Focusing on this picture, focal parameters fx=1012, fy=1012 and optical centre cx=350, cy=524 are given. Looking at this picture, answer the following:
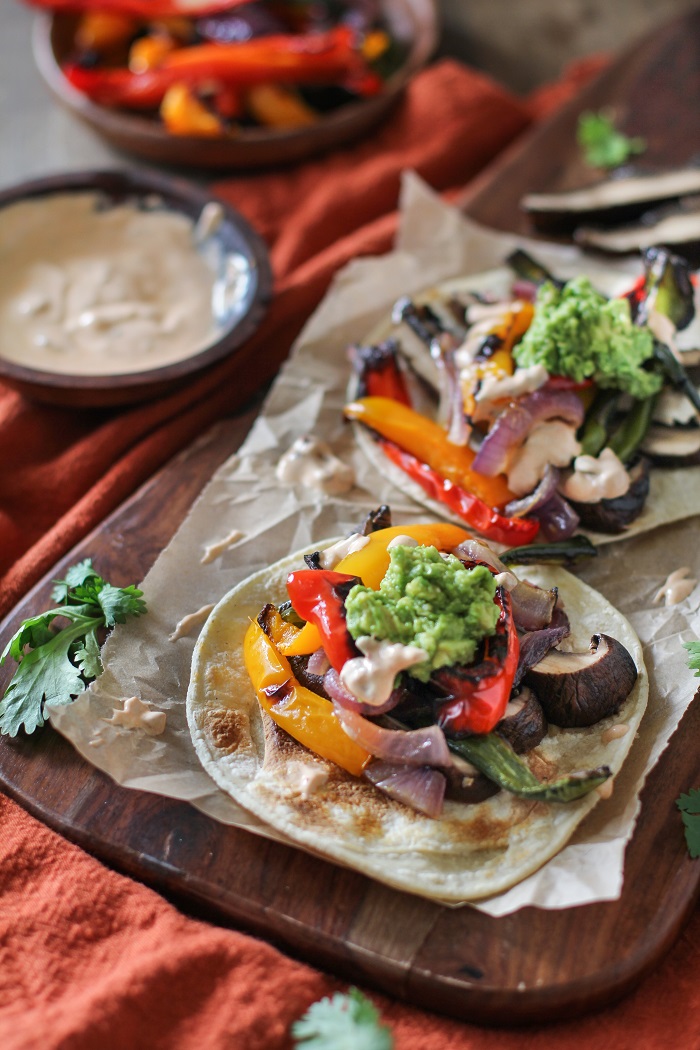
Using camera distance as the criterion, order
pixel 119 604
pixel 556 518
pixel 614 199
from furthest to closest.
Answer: pixel 614 199, pixel 556 518, pixel 119 604

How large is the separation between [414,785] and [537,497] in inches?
42.4

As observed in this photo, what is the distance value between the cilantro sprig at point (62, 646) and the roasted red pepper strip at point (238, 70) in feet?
9.11

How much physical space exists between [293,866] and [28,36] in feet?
17.2

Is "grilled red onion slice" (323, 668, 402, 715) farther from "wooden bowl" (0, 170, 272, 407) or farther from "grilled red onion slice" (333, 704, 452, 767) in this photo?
"wooden bowl" (0, 170, 272, 407)

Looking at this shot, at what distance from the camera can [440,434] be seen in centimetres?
339

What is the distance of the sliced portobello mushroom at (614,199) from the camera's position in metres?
4.22

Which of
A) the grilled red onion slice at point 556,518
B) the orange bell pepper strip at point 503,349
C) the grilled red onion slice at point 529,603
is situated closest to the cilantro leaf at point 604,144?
the orange bell pepper strip at point 503,349

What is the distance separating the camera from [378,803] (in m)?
2.56

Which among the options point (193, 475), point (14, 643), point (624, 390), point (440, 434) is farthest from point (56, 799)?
point (624, 390)

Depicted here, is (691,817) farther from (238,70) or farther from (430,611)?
(238,70)

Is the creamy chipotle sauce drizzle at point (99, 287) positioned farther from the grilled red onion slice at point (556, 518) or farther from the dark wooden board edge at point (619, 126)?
the grilled red onion slice at point (556, 518)

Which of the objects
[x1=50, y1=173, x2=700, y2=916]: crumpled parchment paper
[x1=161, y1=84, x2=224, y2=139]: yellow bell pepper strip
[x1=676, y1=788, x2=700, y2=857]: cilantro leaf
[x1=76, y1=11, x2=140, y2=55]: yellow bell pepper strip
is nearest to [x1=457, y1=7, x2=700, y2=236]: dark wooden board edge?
[x1=50, y1=173, x2=700, y2=916]: crumpled parchment paper

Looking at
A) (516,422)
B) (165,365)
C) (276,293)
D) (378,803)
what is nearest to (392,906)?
(378,803)

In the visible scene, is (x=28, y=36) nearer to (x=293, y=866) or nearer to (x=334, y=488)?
(x=334, y=488)
